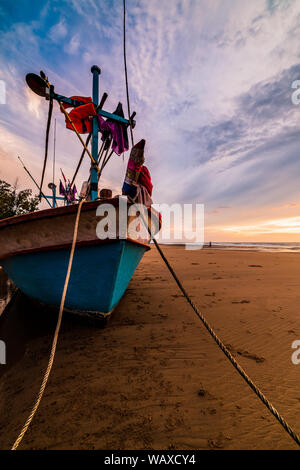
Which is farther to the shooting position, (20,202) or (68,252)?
(20,202)

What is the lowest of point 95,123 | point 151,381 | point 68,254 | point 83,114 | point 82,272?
point 151,381

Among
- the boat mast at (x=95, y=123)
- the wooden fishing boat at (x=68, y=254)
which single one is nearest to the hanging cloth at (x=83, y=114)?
the boat mast at (x=95, y=123)

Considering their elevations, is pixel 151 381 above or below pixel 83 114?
below

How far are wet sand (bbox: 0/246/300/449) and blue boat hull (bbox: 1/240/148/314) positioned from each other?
0.50 m

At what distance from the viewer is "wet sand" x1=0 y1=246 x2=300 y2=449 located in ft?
4.11

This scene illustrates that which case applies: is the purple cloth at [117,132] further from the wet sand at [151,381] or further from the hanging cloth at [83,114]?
the wet sand at [151,381]

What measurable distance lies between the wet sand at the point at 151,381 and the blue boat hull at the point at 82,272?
0.50 m

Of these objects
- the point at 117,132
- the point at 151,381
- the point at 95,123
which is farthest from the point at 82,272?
the point at 117,132

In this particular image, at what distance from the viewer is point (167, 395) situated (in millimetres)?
1571

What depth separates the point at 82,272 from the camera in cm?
236

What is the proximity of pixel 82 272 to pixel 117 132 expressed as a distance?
541 centimetres

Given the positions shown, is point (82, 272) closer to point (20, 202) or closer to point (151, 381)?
point (151, 381)

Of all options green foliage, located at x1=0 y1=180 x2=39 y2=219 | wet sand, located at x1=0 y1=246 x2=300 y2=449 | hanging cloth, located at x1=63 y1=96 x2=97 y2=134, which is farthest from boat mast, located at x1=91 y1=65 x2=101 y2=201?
green foliage, located at x1=0 y1=180 x2=39 y2=219

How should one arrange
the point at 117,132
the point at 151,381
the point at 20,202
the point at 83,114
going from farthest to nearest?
the point at 20,202
the point at 117,132
the point at 83,114
the point at 151,381
